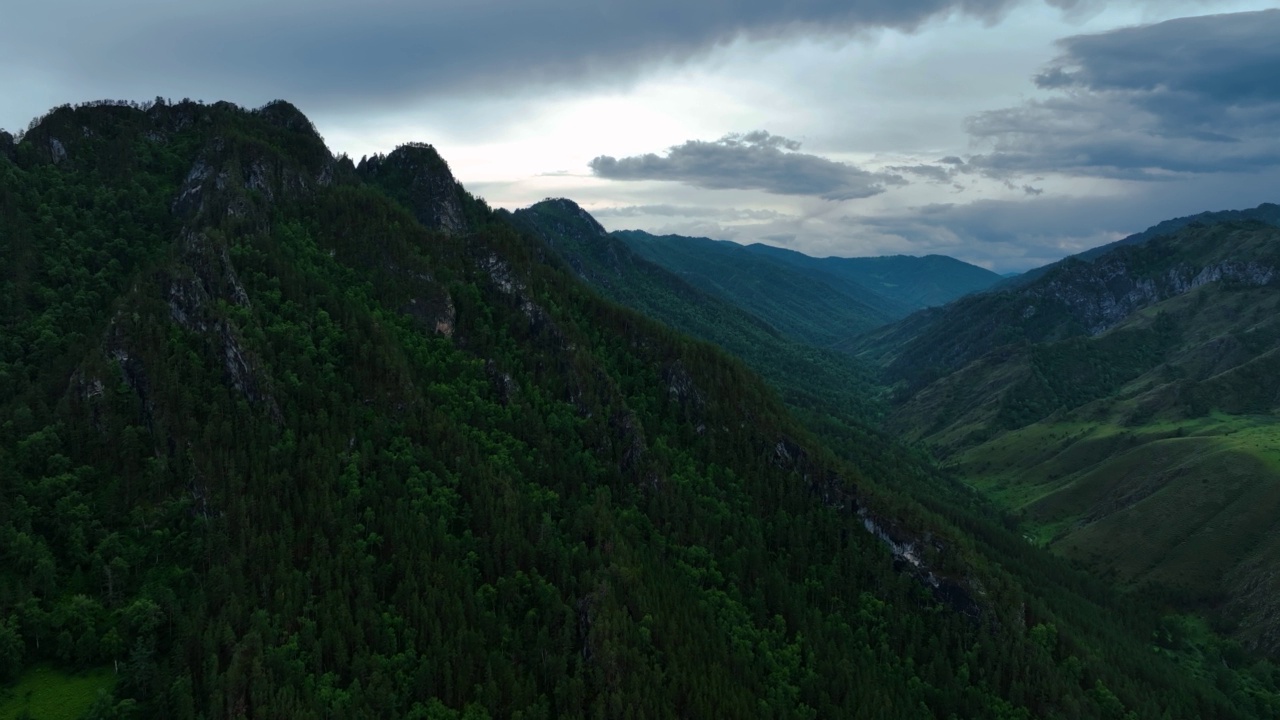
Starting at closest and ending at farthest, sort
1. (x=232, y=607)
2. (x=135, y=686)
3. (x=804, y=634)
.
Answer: (x=135, y=686) → (x=232, y=607) → (x=804, y=634)

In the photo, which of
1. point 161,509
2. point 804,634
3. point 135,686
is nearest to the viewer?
point 135,686

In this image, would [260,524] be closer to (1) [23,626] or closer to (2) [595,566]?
(1) [23,626]

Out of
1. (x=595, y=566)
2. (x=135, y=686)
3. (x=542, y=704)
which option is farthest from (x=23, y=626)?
(x=595, y=566)

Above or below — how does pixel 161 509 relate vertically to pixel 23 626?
above

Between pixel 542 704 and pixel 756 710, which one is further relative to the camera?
pixel 756 710

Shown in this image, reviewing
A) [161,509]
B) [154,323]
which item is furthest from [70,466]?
[154,323]

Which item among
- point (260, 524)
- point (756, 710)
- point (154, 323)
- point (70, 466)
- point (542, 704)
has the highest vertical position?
point (154, 323)

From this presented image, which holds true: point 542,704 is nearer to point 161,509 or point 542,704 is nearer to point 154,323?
point 161,509
